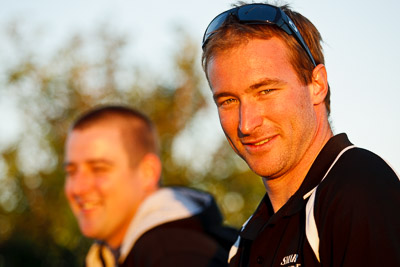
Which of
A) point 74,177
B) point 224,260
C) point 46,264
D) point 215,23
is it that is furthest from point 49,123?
point 215,23

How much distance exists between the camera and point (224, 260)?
12.5 feet

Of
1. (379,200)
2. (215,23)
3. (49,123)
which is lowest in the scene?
(49,123)

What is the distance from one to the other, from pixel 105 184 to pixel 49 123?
10.6m

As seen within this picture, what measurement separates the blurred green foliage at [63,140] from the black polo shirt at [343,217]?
36.2ft

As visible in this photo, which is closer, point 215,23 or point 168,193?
point 215,23

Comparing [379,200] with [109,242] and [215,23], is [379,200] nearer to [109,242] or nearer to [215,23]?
[215,23]

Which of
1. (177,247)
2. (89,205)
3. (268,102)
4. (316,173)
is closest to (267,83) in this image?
(268,102)

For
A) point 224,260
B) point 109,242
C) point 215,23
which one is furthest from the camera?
point 109,242

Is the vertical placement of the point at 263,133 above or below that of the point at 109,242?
above

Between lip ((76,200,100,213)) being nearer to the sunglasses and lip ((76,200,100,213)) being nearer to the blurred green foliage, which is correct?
the sunglasses

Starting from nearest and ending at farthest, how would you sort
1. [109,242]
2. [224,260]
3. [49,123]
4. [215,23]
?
[215,23]
[224,260]
[109,242]
[49,123]

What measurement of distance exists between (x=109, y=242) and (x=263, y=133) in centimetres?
292

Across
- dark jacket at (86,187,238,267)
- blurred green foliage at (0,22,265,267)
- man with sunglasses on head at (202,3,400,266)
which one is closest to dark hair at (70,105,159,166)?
dark jacket at (86,187,238,267)

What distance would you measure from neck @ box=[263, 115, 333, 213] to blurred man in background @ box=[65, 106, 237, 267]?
173 cm
